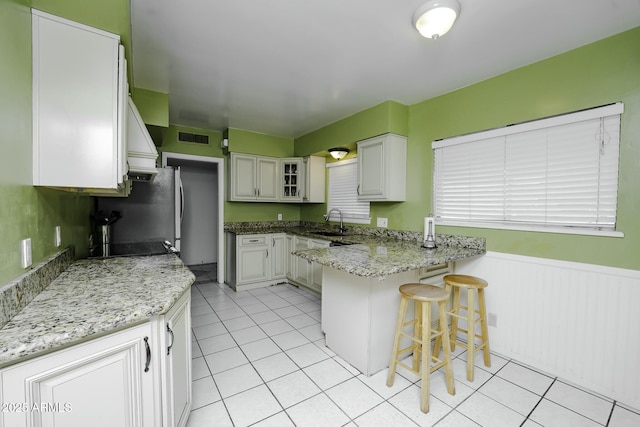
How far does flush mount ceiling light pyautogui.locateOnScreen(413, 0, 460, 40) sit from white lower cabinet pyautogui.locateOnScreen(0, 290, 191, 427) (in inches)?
83.0

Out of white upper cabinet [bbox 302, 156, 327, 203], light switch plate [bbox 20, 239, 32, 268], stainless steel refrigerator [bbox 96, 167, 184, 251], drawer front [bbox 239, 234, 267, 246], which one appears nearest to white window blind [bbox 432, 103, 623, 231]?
white upper cabinet [bbox 302, 156, 327, 203]

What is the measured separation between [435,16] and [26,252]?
7.88 feet

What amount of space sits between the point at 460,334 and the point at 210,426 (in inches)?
88.6

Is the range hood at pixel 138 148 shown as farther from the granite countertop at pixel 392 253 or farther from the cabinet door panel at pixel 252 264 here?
the cabinet door panel at pixel 252 264

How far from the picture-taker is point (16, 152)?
3.56 feet

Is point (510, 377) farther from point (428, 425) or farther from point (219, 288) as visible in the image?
point (219, 288)

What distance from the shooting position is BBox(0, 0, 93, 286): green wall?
39.2 inches

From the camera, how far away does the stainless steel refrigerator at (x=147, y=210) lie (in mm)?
2549

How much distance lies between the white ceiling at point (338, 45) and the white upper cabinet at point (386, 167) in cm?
46

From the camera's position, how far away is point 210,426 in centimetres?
151

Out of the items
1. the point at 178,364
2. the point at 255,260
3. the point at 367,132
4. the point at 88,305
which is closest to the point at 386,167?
the point at 367,132

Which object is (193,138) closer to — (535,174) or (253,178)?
(253,178)

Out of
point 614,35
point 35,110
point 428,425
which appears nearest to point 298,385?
point 428,425

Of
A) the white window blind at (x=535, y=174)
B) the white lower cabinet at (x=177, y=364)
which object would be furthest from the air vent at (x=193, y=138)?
the white window blind at (x=535, y=174)
